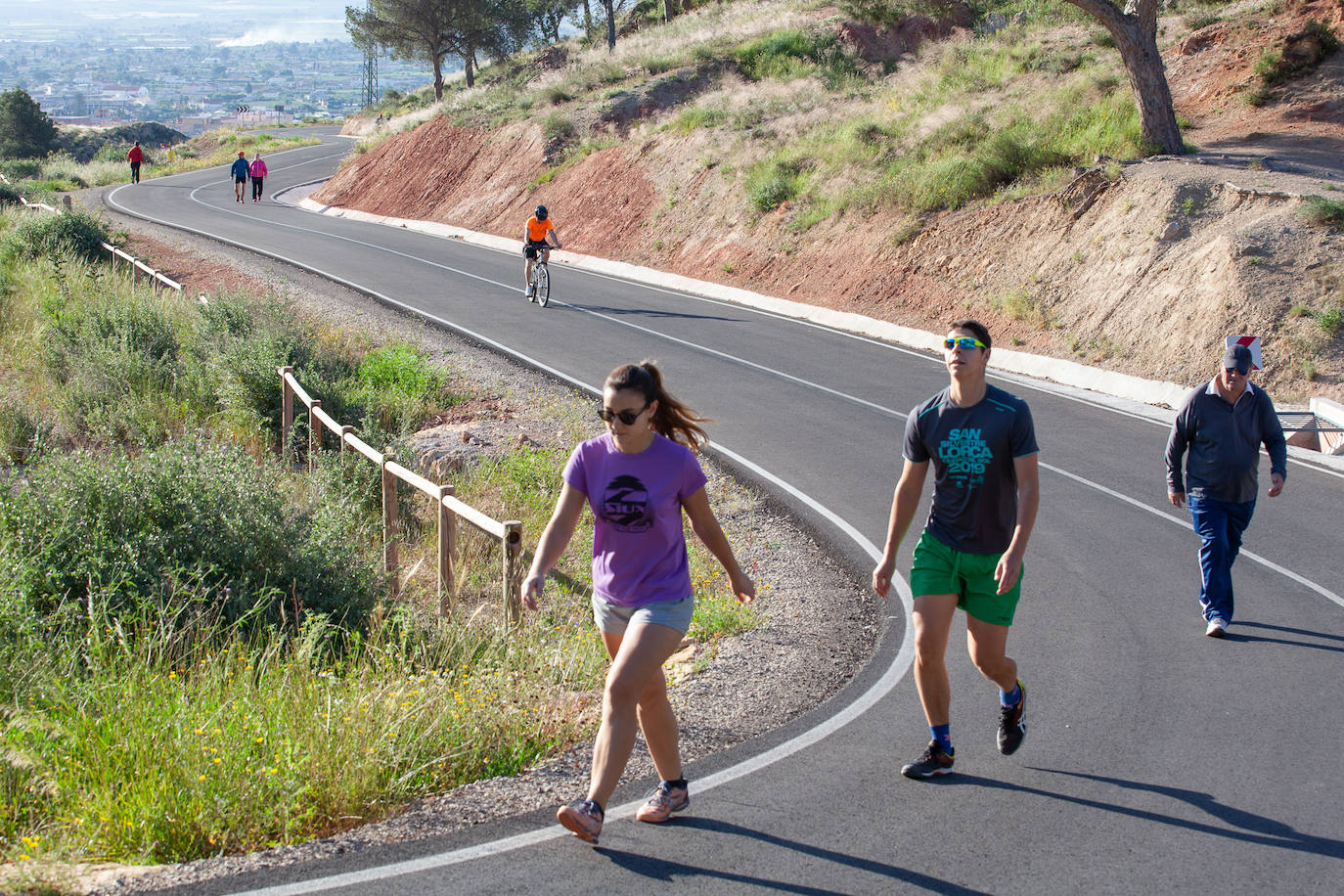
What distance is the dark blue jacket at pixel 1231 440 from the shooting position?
298 inches

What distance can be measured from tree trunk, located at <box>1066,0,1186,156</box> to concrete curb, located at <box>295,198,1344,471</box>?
6.99 m

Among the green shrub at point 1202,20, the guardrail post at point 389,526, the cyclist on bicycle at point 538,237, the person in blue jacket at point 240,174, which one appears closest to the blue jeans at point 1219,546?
the guardrail post at point 389,526

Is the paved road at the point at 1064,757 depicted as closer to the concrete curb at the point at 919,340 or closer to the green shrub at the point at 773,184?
the concrete curb at the point at 919,340

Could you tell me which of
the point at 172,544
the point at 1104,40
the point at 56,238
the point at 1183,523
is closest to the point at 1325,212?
the point at 1183,523

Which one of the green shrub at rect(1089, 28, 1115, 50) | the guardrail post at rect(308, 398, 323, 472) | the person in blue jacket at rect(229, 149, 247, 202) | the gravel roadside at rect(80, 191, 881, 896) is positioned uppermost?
the green shrub at rect(1089, 28, 1115, 50)

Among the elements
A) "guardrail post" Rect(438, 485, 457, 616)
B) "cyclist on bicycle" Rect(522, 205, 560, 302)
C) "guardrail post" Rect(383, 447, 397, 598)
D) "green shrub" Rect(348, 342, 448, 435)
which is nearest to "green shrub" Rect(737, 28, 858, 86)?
"cyclist on bicycle" Rect(522, 205, 560, 302)

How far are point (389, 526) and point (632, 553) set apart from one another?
5021 millimetres

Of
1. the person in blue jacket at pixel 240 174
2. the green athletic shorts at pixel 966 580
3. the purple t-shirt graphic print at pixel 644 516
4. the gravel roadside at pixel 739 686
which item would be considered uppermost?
the person in blue jacket at pixel 240 174

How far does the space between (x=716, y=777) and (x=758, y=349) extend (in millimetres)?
13793

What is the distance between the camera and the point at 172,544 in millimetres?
8328

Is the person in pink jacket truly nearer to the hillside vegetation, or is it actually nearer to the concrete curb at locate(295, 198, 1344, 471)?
the concrete curb at locate(295, 198, 1344, 471)

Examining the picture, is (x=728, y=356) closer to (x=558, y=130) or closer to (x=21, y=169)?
(x=558, y=130)

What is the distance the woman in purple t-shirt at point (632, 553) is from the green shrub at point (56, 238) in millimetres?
25078

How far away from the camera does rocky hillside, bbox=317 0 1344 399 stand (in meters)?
18.2
